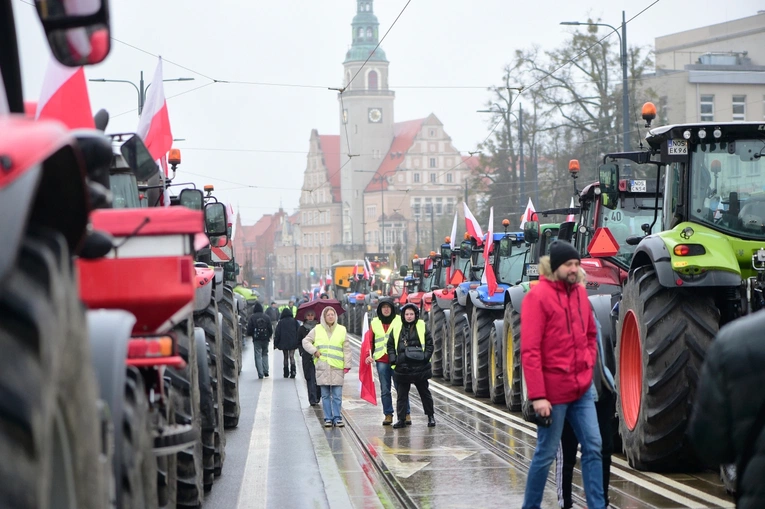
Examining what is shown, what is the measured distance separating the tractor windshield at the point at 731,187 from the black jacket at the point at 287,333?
56.1ft

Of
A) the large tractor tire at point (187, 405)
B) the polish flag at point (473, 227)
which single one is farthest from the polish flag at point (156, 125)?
the polish flag at point (473, 227)

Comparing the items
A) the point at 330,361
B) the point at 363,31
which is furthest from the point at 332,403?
the point at 363,31

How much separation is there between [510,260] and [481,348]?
8.18 ft

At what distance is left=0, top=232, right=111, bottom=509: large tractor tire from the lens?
274 cm

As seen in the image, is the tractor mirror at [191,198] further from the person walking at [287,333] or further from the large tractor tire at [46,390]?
the person walking at [287,333]

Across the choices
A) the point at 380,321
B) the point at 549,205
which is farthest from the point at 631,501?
the point at 549,205

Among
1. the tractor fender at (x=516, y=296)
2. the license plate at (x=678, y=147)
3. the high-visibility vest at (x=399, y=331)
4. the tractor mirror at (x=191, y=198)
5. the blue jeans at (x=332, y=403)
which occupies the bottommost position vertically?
the blue jeans at (x=332, y=403)

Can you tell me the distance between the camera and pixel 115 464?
178 inches

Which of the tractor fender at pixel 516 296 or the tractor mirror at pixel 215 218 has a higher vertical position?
the tractor mirror at pixel 215 218

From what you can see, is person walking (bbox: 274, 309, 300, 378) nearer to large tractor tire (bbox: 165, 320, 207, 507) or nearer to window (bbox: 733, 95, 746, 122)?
large tractor tire (bbox: 165, 320, 207, 507)

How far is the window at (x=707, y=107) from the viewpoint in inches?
2781

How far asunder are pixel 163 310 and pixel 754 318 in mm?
2426

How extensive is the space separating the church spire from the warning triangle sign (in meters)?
149

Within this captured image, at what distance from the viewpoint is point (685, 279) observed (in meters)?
10.0
